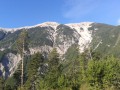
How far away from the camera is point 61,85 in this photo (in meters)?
74.5

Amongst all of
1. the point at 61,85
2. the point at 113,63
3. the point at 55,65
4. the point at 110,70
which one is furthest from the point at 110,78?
the point at 55,65

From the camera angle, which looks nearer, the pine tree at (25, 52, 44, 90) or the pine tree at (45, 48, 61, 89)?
the pine tree at (45, 48, 61, 89)

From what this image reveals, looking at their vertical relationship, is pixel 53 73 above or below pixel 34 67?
below

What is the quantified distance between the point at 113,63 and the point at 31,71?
38637 millimetres

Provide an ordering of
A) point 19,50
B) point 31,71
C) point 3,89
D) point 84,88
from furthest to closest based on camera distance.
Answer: point 3,89
point 31,71
point 19,50
point 84,88

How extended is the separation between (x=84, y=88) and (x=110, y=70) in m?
10.3

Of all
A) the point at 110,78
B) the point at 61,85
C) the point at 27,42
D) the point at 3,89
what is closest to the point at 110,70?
the point at 110,78

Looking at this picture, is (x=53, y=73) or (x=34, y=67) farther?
(x=34, y=67)

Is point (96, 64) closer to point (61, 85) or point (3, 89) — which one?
point (61, 85)

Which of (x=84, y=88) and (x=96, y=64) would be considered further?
(x=84, y=88)

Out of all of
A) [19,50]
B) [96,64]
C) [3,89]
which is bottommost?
[3,89]

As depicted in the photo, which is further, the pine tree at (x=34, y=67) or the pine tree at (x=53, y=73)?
the pine tree at (x=34, y=67)

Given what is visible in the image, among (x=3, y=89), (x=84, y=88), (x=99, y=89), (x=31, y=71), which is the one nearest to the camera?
(x=99, y=89)

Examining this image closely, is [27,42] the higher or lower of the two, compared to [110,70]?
higher
